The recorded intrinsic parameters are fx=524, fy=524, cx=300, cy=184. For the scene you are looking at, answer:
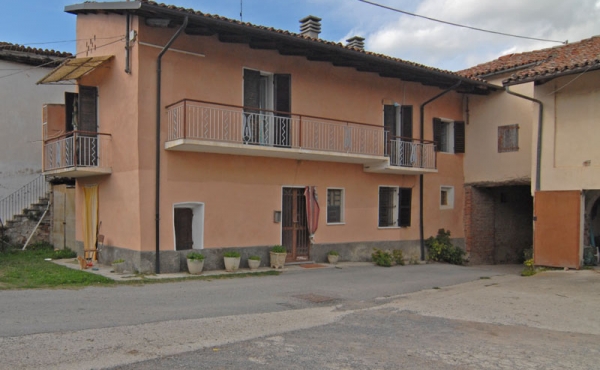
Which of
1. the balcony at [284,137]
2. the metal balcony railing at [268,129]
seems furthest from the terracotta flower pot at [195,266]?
the metal balcony railing at [268,129]

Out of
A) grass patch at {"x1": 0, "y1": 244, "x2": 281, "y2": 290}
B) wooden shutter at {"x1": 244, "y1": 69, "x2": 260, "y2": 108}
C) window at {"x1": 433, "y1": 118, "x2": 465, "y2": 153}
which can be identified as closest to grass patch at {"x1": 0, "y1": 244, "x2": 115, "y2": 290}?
grass patch at {"x1": 0, "y1": 244, "x2": 281, "y2": 290}

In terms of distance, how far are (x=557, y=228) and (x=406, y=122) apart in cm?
602

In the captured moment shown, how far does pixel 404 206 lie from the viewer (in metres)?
18.2

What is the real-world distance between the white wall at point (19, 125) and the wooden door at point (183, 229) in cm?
874

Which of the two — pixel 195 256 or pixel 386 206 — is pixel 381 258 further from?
pixel 195 256

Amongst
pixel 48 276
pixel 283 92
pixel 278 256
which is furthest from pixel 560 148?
pixel 48 276

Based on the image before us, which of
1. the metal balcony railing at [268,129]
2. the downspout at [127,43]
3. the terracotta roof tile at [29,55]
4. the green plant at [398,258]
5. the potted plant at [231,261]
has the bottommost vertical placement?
the green plant at [398,258]

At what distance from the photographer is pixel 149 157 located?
12.8 m

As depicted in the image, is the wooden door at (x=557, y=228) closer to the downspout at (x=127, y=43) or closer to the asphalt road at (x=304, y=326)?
the asphalt road at (x=304, y=326)

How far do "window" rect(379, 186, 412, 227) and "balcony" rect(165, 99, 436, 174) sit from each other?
35.3 inches

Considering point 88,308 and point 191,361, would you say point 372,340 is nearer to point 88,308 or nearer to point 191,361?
point 191,361

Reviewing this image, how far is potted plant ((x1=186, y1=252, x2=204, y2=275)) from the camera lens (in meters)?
12.8

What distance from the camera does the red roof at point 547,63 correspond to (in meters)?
13.9

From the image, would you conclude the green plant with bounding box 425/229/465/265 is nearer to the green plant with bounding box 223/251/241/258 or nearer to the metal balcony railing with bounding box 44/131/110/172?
the green plant with bounding box 223/251/241/258
